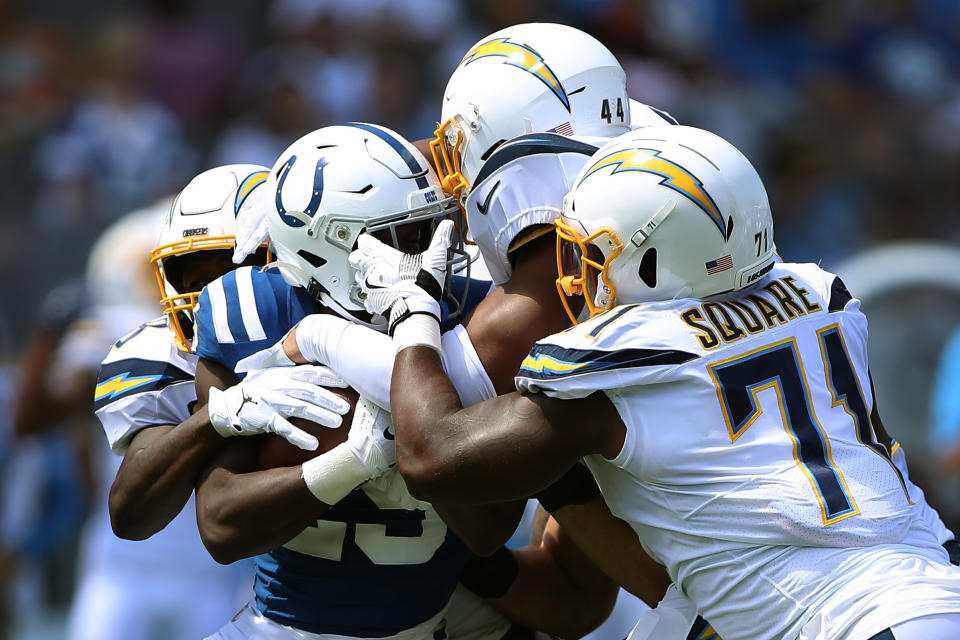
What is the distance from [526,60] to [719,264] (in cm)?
80

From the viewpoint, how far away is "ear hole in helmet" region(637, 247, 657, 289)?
2.92 metres

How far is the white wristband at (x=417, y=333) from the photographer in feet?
9.69

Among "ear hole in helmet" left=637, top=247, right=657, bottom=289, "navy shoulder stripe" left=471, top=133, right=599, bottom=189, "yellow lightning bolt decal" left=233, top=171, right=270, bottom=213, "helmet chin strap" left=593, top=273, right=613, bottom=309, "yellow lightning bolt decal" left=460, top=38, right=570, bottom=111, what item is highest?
"yellow lightning bolt decal" left=460, top=38, right=570, bottom=111

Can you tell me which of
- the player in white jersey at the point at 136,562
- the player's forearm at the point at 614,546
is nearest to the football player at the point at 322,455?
the player's forearm at the point at 614,546

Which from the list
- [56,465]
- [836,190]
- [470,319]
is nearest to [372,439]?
[470,319]

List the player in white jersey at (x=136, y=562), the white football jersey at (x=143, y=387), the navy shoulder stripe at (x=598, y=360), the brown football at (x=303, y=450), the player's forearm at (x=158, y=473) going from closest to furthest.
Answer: the navy shoulder stripe at (x=598, y=360), the brown football at (x=303, y=450), the player's forearm at (x=158, y=473), the white football jersey at (x=143, y=387), the player in white jersey at (x=136, y=562)

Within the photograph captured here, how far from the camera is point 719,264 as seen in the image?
292 cm

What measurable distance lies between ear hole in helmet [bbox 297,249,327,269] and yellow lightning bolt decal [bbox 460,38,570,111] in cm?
69

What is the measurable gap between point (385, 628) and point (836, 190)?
23.4 ft

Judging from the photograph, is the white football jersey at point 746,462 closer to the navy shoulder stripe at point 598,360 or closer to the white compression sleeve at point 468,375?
the navy shoulder stripe at point 598,360

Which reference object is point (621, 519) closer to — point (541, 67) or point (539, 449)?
point (539, 449)

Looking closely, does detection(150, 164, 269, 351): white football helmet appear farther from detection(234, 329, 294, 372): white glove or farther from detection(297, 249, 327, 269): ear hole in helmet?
detection(234, 329, 294, 372): white glove

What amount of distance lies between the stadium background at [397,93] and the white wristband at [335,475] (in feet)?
20.0

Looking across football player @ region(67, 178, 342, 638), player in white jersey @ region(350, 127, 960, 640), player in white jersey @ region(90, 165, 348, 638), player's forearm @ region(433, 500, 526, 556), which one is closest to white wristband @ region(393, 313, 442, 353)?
player in white jersey @ region(350, 127, 960, 640)
